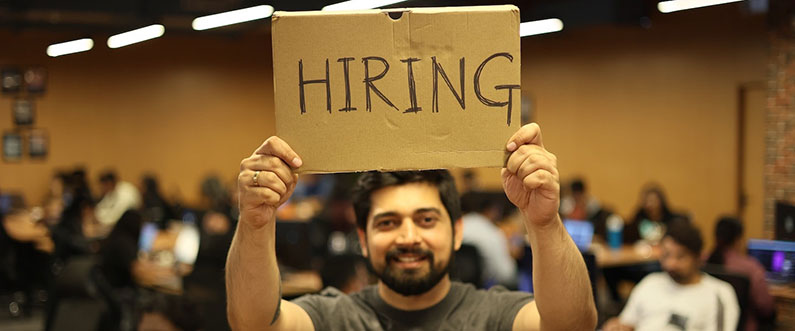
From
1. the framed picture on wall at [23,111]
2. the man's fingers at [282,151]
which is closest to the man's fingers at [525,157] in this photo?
the man's fingers at [282,151]

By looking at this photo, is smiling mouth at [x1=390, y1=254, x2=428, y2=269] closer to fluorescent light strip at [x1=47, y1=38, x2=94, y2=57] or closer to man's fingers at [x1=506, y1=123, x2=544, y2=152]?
man's fingers at [x1=506, y1=123, x2=544, y2=152]

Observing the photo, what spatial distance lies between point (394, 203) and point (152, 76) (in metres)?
14.0

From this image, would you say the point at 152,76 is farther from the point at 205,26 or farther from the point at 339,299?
the point at 339,299

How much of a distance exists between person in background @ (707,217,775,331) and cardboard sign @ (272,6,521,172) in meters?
4.11

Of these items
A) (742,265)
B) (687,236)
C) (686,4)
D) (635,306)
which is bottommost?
(635,306)

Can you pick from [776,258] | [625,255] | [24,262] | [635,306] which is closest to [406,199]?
[635,306]

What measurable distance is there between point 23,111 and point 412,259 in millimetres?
13342

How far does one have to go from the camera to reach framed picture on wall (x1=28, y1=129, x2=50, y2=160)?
14.0m

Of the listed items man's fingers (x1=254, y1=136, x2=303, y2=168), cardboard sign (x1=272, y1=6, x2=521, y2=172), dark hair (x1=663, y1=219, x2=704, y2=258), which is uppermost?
cardboard sign (x1=272, y1=6, x2=521, y2=172)

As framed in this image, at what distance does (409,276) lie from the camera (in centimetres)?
223

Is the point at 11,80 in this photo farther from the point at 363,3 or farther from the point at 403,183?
the point at 403,183

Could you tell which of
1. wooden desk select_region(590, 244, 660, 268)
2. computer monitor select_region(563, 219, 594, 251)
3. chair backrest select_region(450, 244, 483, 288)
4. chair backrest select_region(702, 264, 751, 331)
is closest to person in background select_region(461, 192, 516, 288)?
chair backrest select_region(450, 244, 483, 288)

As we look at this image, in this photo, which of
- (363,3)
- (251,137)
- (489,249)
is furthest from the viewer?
(251,137)

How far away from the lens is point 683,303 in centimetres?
470
